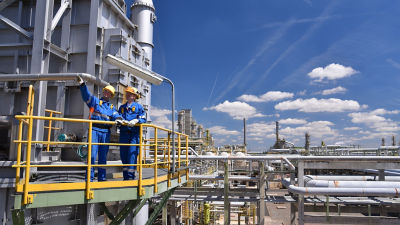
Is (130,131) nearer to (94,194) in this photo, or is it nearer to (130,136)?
(130,136)

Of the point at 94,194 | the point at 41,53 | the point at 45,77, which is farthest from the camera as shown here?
the point at 41,53

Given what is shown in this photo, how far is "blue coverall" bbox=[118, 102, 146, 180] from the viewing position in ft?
A: 15.3

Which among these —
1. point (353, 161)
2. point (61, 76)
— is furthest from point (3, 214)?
point (353, 161)

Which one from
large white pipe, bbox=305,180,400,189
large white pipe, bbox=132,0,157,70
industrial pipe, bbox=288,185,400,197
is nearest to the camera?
industrial pipe, bbox=288,185,400,197

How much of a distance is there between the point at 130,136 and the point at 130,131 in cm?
10

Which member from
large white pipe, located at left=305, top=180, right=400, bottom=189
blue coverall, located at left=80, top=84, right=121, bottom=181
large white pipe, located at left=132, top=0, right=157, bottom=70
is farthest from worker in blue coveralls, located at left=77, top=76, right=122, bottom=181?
large white pipe, located at left=305, top=180, right=400, bottom=189

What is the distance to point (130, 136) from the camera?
489 centimetres

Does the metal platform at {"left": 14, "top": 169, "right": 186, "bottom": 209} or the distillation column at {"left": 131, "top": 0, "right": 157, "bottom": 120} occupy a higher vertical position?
the distillation column at {"left": 131, "top": 0, "right": 157, "bottom": 120}

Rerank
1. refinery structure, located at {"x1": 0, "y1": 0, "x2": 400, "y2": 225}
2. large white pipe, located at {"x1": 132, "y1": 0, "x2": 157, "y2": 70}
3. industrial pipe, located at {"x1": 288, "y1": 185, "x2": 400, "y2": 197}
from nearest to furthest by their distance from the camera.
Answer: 1. refinery structure, located at {"x1": 0, "y1": 0, "x2": 400, "y2": 225}
2. industrial pipe, located at {"x1": 288, "y1": 185, "x2": 400, "y2": 197}
3. large white pipe, located at {"x1": 132, "y1": 0, "x2": 157, "y2": 70}

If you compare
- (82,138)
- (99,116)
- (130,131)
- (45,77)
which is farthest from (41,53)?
(130,131)

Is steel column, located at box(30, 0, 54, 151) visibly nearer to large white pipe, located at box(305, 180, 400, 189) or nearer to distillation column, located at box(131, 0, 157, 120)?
distillation column, located at box(131, 0, 157, 120)

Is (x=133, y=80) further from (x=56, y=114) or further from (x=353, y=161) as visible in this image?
(x=353, y=161)

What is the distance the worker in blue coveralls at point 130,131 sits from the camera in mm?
4629

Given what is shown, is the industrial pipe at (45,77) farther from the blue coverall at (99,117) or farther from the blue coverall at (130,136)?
the blue coverall at (130,136)
